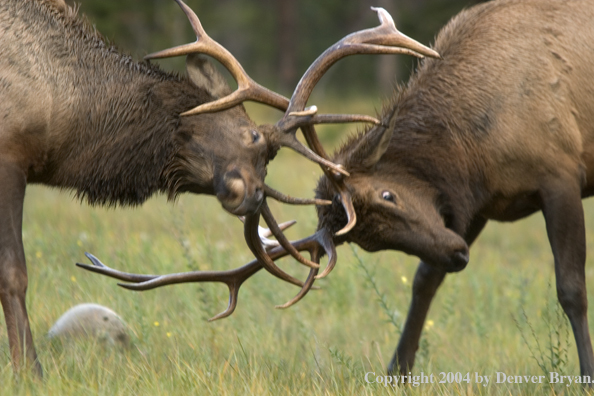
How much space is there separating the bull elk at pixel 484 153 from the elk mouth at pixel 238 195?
1.43ft

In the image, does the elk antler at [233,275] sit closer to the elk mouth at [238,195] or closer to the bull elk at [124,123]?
the bull elk at [124,123]

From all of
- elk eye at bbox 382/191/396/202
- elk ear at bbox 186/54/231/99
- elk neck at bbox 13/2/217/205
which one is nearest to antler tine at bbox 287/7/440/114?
elk ear at bbox 186/54/231/99

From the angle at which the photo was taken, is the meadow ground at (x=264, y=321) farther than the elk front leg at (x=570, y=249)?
No

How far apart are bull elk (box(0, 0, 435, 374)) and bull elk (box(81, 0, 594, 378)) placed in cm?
37

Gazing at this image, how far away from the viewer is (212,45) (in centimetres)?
397

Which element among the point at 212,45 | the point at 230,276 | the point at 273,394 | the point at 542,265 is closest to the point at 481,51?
the point at 212,45

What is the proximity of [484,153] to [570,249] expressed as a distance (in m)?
0.67

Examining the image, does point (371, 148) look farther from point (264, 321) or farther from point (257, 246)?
point (264, 321)

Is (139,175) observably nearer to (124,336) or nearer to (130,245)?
(124,336)

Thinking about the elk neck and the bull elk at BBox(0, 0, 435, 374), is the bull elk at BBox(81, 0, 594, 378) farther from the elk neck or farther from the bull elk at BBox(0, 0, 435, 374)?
the elk neck

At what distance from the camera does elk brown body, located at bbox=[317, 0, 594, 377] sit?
4234 millimetres

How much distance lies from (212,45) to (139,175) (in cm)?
77

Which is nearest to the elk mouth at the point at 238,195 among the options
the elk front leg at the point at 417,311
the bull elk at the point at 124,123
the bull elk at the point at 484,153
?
the bull elk at the point at 124,123

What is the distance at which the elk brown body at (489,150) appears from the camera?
167 inches
